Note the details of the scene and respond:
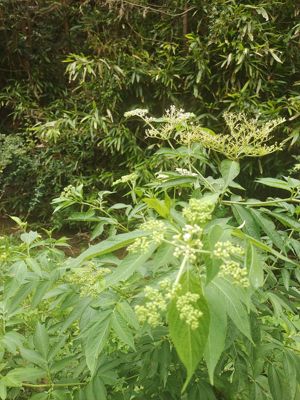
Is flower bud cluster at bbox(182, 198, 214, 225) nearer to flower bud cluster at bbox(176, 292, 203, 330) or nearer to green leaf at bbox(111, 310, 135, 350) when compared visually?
flower bud cluster at bbox(176, 292, 203, 330)

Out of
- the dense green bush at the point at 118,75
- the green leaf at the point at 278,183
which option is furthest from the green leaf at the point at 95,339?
the dense green bush at the point at 118,75

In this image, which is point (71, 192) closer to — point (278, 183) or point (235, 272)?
point (278, 183)

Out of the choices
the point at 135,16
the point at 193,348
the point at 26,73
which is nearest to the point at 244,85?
the point at 135,16

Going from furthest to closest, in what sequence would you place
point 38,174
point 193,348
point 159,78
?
1. point 38,174
2. point 159,78
3. point 193,348

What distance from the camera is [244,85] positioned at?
4.18m

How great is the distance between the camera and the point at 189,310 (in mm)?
688

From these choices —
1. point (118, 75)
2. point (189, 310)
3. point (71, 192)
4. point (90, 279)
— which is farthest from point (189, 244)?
point (118, 75)

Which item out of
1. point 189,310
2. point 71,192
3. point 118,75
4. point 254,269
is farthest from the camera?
point 118,75

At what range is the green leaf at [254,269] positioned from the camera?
81cm

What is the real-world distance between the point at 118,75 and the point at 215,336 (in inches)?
167

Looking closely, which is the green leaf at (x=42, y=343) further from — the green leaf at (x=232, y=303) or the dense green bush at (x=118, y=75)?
the dense green bush at (x=118, y=75)

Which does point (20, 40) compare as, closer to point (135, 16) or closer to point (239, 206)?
point (135, 16)

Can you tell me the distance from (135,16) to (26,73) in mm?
1967

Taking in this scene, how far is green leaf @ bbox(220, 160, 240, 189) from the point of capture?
47.9 inches
